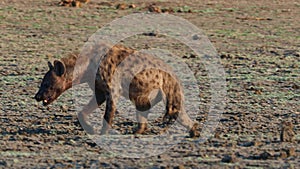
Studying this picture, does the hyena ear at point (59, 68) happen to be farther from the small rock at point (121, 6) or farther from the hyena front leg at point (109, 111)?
the small rock at point (121, 6)

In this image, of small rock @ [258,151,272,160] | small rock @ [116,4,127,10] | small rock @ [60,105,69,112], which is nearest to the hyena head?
small rock @ [60,105,69,112]

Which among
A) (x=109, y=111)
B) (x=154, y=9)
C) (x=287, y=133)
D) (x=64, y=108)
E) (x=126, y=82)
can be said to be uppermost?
(x=126, y=82)

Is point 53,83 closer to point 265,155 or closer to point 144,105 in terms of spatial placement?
point 144,105

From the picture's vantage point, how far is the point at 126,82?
747 cm

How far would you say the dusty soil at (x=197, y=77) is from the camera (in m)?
6.81

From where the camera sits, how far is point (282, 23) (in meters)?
16.3

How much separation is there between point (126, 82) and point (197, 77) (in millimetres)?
3661

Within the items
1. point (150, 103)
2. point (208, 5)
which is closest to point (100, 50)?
point (150, 103)

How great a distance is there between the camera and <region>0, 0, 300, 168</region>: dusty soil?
6.81m

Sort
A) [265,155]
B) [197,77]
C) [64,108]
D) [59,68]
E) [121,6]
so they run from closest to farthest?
[265,155], [59,68], [64,108], [197,77], [121,6]

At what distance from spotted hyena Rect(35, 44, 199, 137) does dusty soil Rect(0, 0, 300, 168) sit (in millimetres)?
296

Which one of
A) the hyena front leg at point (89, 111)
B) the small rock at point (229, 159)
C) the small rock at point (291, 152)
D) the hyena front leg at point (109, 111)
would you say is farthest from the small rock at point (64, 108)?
the small rock at point (291, 152)

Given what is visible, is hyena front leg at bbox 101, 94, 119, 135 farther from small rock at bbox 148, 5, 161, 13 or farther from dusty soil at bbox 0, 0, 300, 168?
small rock at bbox 148, 5, 161, 13

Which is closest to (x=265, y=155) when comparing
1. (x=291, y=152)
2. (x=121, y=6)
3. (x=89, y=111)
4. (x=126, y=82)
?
(x=291, y=152)
